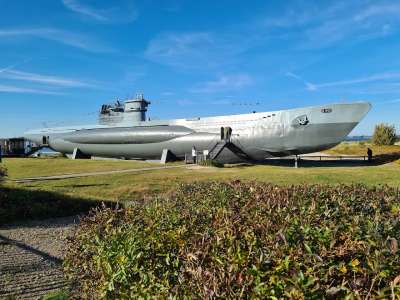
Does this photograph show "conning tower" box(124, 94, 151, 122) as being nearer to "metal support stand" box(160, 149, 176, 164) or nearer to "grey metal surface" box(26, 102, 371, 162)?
"grey metal surface" box(26, 102, 371, 162)

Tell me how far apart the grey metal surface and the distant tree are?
135ft

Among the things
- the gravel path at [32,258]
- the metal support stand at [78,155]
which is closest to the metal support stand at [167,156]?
the metal support stand at [78,155]


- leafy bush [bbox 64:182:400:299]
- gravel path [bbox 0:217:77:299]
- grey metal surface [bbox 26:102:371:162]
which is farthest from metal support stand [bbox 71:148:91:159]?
leafy bush [bbox 64:182:400:299]

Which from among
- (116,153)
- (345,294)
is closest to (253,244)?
(345,294)

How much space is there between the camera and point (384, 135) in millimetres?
67500

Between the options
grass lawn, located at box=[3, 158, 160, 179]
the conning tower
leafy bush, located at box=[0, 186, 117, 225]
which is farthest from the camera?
the conning tower

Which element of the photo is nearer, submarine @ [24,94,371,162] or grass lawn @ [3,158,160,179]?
grass lawn @ [3,158,160,179]

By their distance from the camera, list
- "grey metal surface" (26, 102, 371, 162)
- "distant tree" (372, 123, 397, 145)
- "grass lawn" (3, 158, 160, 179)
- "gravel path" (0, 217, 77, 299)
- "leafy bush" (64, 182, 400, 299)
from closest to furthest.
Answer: "leafy bush" (64, 182, 400, 299), "gravel path" (0, 217, 77, 299), "grass lawn" (3, 158, 160, 179), "grey metal surface" (26, 102, 371, 162), "distant tree" (372, 123, 397, 145)

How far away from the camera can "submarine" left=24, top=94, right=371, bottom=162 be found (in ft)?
102

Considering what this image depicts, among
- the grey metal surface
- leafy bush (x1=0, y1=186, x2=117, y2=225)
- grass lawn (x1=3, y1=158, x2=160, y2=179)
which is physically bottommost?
leafy bush (x1=0, y1=186, x2=117, y2=225)

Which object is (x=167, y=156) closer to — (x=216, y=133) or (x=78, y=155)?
(x=216, y=133)

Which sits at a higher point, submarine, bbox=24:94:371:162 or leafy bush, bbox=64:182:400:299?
submarine, bbox=24:94:371:162

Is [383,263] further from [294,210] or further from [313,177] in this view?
[313,177]

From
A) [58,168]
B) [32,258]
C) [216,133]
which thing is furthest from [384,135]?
[32,258]
